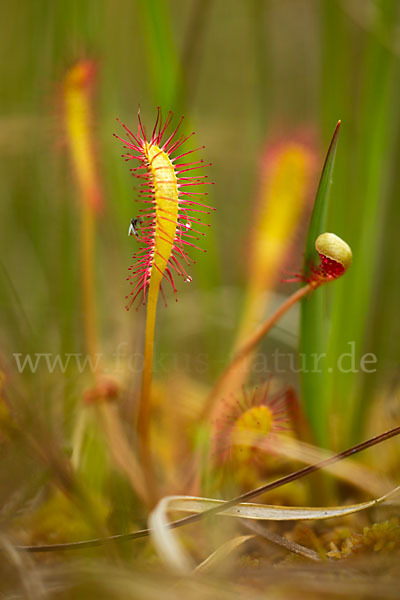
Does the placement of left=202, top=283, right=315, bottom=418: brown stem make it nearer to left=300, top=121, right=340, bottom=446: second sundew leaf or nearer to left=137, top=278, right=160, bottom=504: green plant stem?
left=300, top=121, right=340, bottom=446: second sundew leaf

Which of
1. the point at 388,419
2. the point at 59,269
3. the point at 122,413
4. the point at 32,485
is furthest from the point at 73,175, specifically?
the point at 388,419

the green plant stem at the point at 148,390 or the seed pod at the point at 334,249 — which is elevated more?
the seed pod at the point at 334,249

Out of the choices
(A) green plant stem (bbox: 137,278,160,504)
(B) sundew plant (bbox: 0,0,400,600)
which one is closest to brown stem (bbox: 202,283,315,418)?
(B) sundew plant (bbox: 0,0,400,600)

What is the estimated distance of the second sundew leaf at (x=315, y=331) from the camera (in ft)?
2.08

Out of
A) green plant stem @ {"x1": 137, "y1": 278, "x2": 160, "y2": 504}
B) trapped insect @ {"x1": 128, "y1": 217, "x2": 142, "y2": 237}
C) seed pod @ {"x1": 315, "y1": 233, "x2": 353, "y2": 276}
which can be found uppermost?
trapped insect @ {"x1": 128, "y1": 217, "x2": 142, "y2": 237}

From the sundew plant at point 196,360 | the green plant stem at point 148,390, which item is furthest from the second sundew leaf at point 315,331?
the green plant stem at point 148,390

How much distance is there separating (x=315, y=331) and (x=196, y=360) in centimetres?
62

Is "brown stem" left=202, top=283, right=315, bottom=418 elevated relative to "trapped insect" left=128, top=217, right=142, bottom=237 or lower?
lower

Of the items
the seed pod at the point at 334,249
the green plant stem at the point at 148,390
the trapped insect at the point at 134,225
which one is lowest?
the green plant stem at the point at 148,390

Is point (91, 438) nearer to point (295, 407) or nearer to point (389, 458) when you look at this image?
point (295, 407)

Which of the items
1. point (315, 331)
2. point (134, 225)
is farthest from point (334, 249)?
point (134, 225)

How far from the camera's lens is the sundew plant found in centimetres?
59

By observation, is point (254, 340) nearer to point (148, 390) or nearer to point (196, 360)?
point (148, 390)

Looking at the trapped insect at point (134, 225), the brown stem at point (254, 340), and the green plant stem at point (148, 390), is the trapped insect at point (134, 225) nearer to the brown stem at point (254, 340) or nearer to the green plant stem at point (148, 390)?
the green plant stem at point (148, 390)
